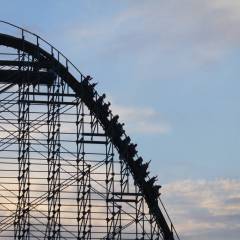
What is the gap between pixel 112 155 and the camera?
3931 cm

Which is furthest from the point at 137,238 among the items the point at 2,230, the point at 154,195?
the point at 2,230

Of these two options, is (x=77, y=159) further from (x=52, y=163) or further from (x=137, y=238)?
(x=137, y=238)

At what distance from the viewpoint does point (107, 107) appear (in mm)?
39812

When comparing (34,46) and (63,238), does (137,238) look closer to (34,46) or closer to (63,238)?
(63,238)

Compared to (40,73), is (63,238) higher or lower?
lower

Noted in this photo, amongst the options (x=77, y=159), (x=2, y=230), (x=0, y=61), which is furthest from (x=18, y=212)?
(x=0, y=61)

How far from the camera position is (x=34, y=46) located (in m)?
38.8

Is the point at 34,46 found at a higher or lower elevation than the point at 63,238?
higher

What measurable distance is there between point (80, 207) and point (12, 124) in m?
3.97

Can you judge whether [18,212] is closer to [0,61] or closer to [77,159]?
[77,159]

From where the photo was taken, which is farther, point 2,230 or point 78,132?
point 78,132

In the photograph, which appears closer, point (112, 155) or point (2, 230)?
point (2, 230)

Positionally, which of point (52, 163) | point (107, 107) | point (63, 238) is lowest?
point (63, 238)

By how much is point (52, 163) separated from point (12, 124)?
2.10m
